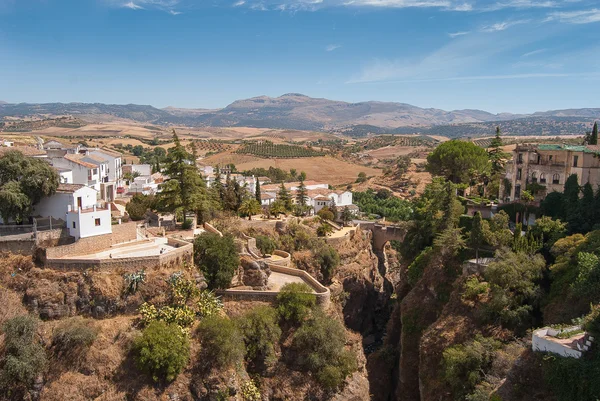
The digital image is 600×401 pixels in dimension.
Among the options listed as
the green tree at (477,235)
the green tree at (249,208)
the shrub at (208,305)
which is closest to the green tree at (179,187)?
the green tree at (249,208)

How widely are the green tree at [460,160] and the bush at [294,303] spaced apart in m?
23.8

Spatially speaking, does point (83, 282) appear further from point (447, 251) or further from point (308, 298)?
point (447, 251)

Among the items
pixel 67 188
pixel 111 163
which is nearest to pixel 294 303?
pixel 67 188

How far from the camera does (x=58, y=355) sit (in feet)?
81.9

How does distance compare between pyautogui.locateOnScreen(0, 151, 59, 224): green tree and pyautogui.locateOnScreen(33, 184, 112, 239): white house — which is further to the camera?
pyautogui.locateOnScreen(33, 184, 112, 239): white house

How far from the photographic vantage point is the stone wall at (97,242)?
2769 cm

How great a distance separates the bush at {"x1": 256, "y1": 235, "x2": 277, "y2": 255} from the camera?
3709 centimetres

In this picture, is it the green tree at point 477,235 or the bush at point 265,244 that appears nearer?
the green tree at point 477,235

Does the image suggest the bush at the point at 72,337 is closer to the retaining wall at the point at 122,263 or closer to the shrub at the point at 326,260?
the retaining wall at the point at 122,263

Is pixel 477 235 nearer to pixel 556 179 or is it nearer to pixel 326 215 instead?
pixel 556 179

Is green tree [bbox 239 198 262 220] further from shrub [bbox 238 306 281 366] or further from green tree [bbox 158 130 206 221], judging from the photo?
shrub [bbox 238 306 281 366]

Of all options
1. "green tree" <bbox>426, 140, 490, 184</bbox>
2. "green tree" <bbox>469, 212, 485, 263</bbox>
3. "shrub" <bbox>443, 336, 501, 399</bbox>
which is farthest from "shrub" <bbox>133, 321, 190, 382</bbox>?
"green tree" <bbox>426, 140, 490, 184</bbox>

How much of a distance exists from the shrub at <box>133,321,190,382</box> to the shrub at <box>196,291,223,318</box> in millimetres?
2479

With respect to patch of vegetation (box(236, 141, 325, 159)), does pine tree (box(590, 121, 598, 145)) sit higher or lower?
higher
